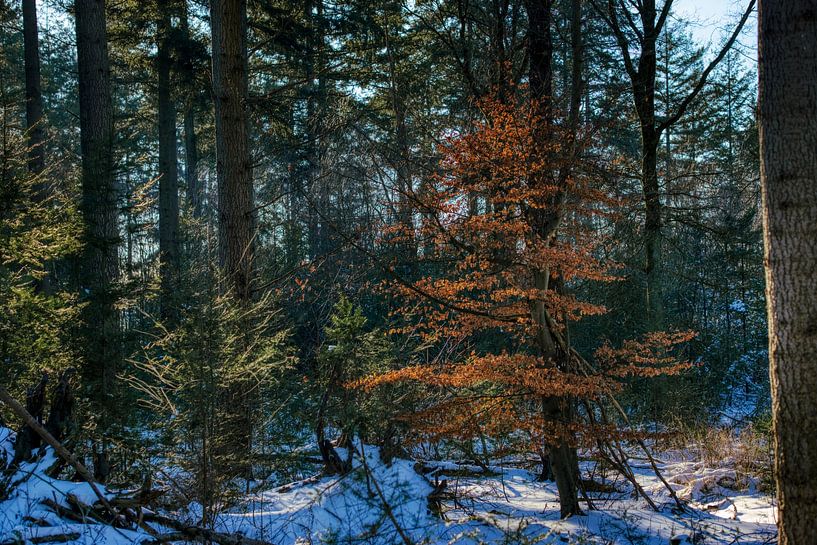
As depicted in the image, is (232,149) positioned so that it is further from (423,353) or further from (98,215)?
(423,353)

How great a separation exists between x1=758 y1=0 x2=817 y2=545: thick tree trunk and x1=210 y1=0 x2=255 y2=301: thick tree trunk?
18.6 feet

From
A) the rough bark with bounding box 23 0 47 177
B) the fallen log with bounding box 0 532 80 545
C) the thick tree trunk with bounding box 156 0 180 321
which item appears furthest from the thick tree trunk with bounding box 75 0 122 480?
the thick tree trunk with bounding box 156 0 180 321

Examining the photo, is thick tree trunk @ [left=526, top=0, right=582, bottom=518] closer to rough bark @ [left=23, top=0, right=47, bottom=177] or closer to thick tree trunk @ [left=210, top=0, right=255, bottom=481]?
thick tree trunk @ [left=210, top=0, right=255, bottom=481]

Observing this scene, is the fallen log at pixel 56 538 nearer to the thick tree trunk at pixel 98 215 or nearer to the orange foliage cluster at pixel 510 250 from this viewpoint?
the orange foliage cluster at pixel 510 250

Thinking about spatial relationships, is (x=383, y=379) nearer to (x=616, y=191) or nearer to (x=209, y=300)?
(x=209, y=300)

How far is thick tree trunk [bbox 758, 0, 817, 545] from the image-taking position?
3490 millimetres

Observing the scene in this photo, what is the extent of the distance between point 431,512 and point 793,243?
3900 millimetres

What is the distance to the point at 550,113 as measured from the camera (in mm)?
6641

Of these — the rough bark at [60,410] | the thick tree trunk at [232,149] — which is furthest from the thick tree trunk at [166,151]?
the rough bark at [60,410]

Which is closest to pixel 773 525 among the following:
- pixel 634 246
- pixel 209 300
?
pixel 209 300

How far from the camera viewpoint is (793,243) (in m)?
3.55

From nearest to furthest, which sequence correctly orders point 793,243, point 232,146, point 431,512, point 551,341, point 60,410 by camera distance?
point 793,243 < point 60,410 < point 431,512 < point 551,341 < point 232,146

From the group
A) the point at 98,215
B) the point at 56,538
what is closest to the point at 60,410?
the point at 56,538

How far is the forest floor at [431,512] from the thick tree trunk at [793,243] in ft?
5.19
